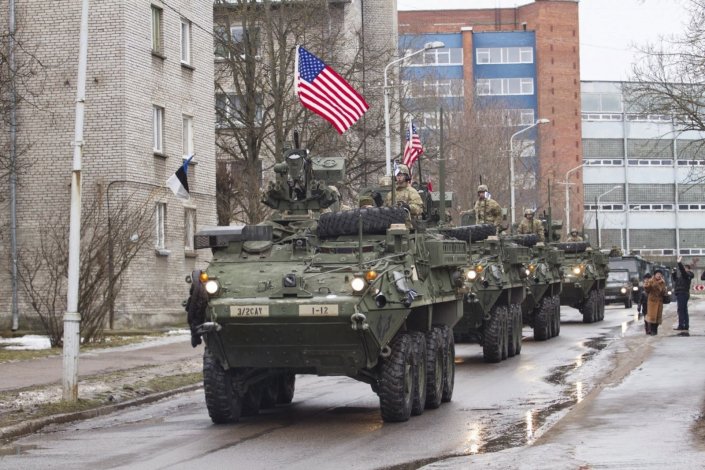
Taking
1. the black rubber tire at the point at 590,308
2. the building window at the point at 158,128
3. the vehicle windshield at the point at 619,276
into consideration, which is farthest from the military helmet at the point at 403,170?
the vehicle windshield at the point at 619,276

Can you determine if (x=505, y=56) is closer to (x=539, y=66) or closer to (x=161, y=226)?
(x=539, y=66)

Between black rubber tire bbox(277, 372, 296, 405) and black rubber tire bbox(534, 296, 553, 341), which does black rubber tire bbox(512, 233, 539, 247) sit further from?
black rubber tire bbox(277, 372, 296, 405)

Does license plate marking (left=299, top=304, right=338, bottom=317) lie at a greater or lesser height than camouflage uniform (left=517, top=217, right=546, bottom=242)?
lesser

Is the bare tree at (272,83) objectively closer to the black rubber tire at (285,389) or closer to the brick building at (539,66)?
the black rubber tire at (285,389)

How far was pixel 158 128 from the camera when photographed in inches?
1358

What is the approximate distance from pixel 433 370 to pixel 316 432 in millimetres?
2162

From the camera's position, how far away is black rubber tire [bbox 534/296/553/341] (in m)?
28.3

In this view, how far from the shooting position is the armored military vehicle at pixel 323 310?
534 inches

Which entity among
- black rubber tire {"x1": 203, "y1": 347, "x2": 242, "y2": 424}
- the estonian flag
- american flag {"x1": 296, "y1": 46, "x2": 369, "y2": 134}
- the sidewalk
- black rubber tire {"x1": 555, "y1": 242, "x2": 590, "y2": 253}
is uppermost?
american flag {"x1": 296, "y1": 46, "x2": 369, "y2": 134}

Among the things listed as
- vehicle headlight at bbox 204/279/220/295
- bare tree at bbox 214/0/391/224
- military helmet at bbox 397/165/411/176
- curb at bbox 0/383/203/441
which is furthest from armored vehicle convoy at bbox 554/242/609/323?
vehicle headlight at bbox 204/279/220/295

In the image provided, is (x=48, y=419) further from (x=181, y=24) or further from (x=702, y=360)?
(x=181, y=24)

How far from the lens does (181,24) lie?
119 feet

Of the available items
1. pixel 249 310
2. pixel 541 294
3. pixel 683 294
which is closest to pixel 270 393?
pixel 249 310

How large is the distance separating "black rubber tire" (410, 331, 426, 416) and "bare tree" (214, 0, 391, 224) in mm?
23644
